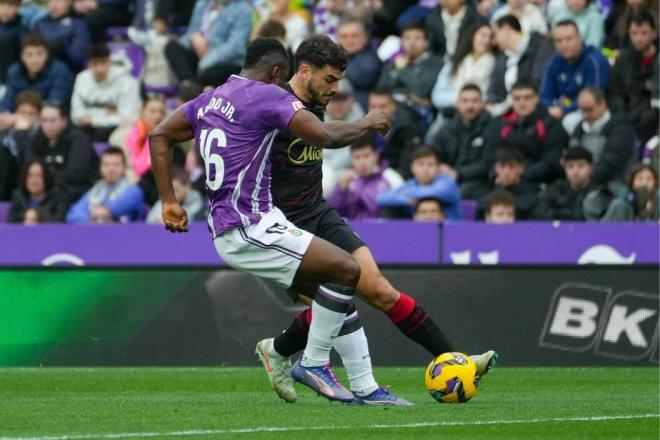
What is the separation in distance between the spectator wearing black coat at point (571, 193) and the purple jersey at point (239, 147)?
649 centimetres

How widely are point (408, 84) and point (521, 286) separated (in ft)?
16.2

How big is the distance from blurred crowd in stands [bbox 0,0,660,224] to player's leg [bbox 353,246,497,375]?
5404 millimetres

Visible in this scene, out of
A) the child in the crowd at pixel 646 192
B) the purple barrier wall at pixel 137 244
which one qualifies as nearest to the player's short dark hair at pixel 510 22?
the child in the crowd at pixel 646 192

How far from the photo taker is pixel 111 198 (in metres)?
15.8

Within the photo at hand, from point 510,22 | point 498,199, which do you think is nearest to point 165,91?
point 510,22

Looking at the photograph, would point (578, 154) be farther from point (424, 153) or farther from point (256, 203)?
point (256, 203)

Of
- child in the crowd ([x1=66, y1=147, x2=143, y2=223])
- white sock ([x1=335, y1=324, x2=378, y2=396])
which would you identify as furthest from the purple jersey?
child in the crowd ([x1=66, y1=147, x2=143, y2=223])

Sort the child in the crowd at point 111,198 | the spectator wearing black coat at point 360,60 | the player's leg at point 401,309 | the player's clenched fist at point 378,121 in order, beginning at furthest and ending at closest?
the spectator wearing black coat at point 360,60 → the child in the crowd at point 111,198 → the player's leg at point 401,309 → the player's clenched fist at point 378,121

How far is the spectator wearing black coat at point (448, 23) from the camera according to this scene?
1670 cm

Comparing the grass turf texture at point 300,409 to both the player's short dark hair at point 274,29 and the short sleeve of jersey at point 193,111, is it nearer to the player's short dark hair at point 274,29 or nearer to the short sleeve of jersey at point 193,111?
the short sleeve of jersey at point 193,111

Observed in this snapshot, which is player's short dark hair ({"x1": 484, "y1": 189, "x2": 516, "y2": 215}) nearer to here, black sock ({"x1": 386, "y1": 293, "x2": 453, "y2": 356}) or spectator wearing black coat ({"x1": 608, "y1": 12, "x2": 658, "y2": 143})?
spectator wearing black coat ({"x1": 608, "y1": 12, "x2": 658, "y2": 143})

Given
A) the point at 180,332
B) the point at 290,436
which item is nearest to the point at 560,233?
the point at 180,332

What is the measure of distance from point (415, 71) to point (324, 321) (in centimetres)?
879

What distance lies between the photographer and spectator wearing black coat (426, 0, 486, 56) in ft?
54.8
